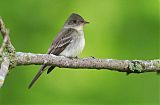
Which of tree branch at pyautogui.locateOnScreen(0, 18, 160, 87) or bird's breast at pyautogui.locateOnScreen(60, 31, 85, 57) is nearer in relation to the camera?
tree branch at pyautogui.locateOnScreen(0, 18, 160, 87)

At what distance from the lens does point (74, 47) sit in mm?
6109

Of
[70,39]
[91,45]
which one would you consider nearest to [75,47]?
[70,39]

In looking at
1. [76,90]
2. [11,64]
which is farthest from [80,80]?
[11,64]

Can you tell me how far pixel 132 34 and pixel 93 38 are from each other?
0.53 m

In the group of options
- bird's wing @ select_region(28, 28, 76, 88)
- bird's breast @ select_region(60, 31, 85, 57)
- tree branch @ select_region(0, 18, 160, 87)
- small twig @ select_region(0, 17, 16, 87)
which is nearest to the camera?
small twig @ select_region(0, 17, 16, 87)

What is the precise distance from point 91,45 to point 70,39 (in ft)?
1.01

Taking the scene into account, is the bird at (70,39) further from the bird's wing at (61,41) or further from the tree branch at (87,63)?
the tree branch at (87,63)

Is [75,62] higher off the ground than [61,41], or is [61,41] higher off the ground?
[61,41]

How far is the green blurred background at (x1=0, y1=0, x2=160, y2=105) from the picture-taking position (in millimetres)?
6051

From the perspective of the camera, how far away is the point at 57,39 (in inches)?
250

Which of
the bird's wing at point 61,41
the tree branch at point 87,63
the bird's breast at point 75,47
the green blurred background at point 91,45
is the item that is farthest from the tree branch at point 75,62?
the bird's wing at point 61,41

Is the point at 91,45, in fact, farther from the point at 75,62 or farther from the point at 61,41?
the point at 75,62

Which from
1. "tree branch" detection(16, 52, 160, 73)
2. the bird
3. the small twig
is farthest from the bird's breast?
the small twig

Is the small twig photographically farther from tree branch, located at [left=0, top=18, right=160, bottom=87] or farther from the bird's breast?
the bird's breast
